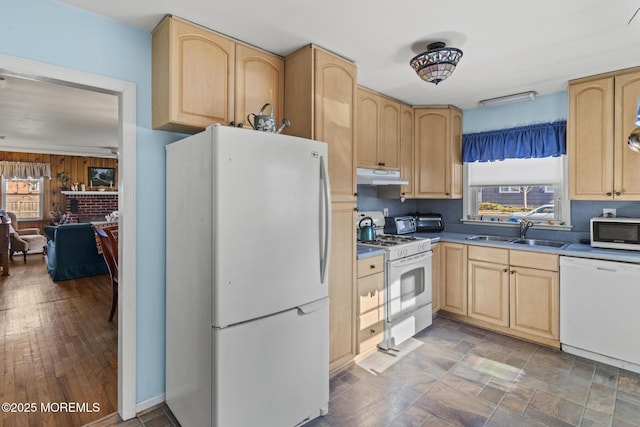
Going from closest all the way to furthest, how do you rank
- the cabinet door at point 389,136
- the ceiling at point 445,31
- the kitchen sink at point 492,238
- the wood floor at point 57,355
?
the ceiling at point 445,31 < the wood floor at point 57,355 < the cabinet door at point 389,136 < the kitchen sink at point 492,238

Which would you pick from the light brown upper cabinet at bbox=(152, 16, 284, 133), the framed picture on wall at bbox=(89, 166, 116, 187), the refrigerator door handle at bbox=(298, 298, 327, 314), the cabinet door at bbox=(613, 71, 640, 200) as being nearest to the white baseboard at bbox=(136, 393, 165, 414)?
the refrigerator door handle at bbox=(298, 298, 327, 314)

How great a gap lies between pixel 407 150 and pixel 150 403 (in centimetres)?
325

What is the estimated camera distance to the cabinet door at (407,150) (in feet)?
12.1

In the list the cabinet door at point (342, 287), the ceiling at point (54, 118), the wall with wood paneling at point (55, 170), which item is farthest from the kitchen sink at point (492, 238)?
the wall with wood paneling at point (55, 170)

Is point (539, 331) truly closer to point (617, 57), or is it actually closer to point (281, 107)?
point (617, 57)

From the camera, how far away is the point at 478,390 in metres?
2.35

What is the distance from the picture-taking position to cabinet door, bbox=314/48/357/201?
7.89 ft

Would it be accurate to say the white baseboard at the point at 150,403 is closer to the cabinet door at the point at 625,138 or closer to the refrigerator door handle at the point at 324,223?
the refrigerator door handle at the point at 324,223

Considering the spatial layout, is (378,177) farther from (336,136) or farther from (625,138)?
(625,138)

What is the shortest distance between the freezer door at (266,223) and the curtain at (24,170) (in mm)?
8834

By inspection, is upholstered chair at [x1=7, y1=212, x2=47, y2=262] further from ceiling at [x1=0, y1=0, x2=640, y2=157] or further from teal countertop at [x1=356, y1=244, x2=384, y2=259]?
teal countertop at [x1=356, y1=244, x2=384, y2=259]

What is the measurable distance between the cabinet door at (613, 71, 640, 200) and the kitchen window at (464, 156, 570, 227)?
550 millimetres

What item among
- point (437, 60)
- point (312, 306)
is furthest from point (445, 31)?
point (312, 306)

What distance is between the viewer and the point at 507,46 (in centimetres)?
240
